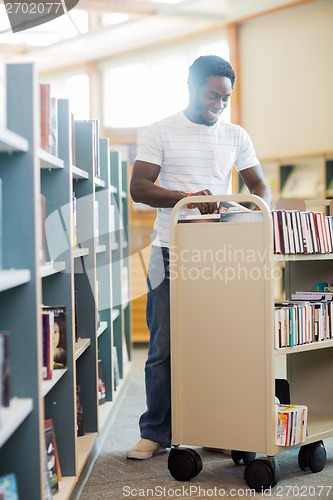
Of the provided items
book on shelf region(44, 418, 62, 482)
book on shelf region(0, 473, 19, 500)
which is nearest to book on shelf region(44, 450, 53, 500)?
book on shelf region(44, 418, 62, 482)

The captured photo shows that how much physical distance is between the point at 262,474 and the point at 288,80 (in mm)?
5233

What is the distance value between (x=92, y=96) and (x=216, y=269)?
21.7 feet

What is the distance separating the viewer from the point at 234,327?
2.71m

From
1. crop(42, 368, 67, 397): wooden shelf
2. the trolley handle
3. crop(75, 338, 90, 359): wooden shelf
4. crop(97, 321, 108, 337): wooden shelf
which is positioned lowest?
crop(97, 321, 108, 337): wooden shelf

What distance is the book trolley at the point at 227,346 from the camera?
266 centimetres

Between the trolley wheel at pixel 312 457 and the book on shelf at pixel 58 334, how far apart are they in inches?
42.1

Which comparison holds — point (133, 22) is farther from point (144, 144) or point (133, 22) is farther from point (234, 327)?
point (234, 327)

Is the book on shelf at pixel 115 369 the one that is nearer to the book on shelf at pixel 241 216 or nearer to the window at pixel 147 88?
the book on shelf at pixel 241 216

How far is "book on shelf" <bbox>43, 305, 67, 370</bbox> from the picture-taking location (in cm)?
238

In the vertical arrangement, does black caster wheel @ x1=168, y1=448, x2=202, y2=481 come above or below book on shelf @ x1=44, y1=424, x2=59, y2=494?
below

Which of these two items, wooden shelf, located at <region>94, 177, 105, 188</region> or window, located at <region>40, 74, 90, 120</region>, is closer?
wooden shelf, located at <region>94, 177, 105, 188</region>

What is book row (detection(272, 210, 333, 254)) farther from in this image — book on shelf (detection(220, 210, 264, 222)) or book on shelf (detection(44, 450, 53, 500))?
book on shelf (detection(44, 450, 53, 500))

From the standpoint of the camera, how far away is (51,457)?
7.88 feet

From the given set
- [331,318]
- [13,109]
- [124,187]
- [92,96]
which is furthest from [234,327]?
[92,96]
